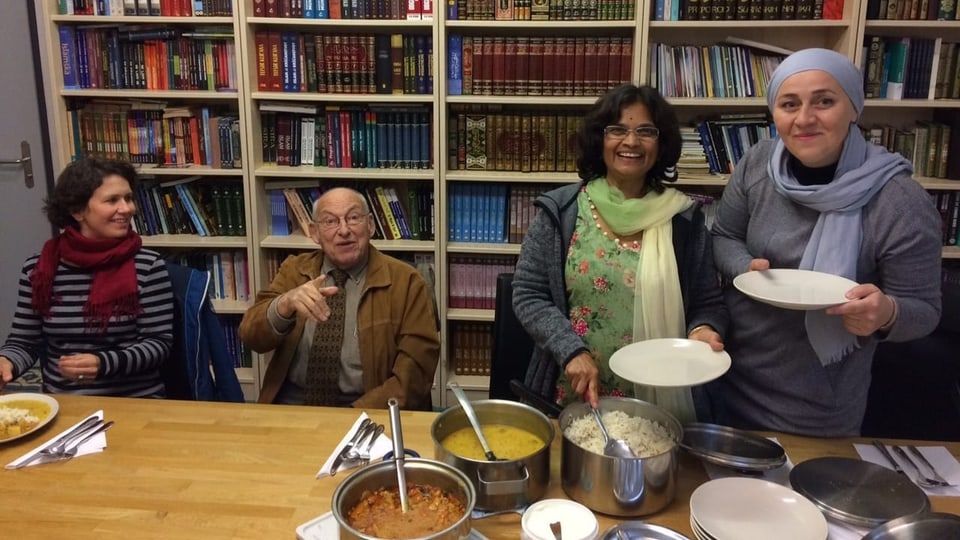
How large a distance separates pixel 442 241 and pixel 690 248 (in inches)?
66.3

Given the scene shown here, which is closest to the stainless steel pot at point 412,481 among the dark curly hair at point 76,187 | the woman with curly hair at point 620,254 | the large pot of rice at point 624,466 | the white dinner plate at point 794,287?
the large pot of rice at point 624,466

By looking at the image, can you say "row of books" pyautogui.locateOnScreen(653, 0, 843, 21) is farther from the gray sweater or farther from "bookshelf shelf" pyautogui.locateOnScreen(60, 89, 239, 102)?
"bookshelf shelf" pyautogui.locateOnScreen(60, 89, 239, 102)

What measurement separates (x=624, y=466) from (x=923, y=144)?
9.03 feet

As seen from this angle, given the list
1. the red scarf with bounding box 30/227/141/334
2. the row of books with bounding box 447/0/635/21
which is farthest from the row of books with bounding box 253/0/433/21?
the red scarf with bounding box 30/227/141/334

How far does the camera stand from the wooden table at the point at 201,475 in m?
1.26

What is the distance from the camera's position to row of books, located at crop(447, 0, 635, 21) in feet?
10.1

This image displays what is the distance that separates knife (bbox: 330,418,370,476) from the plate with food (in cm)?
66

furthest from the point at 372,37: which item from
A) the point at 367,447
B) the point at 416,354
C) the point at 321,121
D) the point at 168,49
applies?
the point at 367,447

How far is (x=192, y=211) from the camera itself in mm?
3484

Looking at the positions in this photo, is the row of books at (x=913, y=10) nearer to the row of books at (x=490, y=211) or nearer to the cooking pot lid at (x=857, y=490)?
the row of books at (x=490, y=211)

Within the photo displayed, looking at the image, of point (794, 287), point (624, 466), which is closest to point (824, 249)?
point (794, 287)

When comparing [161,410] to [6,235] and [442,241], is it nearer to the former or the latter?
[442,241]

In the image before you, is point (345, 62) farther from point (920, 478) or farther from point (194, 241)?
point (920, 478)

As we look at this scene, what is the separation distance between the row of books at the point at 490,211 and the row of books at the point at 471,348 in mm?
432
